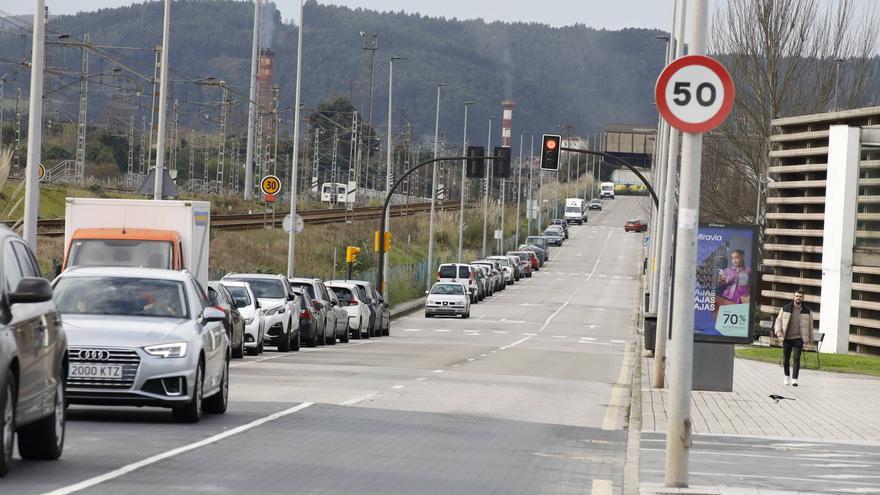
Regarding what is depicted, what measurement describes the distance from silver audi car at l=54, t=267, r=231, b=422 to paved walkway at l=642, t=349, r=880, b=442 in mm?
5458

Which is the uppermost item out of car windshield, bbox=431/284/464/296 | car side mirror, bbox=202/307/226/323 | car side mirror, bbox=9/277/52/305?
car side mirror, bbox=9/277/52/305

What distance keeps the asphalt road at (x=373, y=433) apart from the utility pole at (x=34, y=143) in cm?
437

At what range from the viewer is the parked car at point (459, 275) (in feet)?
250

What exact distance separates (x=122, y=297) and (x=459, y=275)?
59.7 meters

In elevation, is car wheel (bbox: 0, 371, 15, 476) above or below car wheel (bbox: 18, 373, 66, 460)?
above

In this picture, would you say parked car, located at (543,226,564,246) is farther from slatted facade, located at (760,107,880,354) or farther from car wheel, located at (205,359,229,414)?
car wheel, located at (205,359,229,414)

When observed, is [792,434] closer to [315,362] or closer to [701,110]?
[701,110]

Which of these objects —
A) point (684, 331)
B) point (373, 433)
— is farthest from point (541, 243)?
point (684, 331)

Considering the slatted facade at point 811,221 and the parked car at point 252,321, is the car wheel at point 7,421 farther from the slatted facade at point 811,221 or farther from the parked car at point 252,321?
the slatted facade at point 811,221

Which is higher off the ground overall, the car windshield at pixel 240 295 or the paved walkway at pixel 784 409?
the car windshield at pixel 240 295

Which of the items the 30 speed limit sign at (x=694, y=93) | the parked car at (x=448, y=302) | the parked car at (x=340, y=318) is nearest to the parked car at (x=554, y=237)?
the parked car at (x=448, y=302)

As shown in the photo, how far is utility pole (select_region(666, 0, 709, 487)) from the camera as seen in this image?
12.2 metres

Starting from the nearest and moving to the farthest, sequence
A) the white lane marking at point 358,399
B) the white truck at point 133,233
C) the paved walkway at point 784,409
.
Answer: the paved walkway at point 784,409 < the white lane marking at point 358,399 < the white truck at point 133,233

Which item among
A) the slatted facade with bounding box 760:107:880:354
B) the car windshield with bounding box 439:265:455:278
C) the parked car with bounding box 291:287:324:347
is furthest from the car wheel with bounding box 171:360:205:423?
the car windshield with bounding box 439:265:455:278
